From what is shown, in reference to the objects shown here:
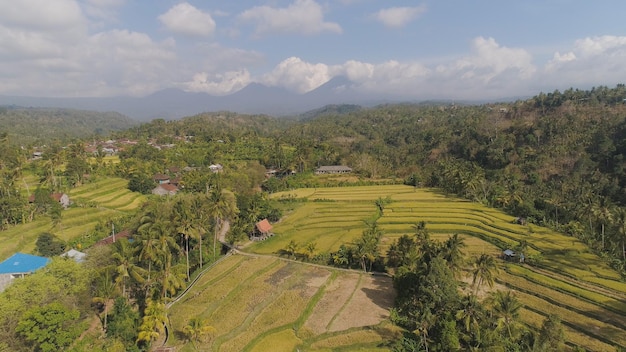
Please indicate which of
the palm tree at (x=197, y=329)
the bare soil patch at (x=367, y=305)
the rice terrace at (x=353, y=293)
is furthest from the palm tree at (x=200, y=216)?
the bare soil patch at (x=367, y=305)

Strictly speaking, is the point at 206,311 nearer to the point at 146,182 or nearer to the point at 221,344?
the point at 221,344

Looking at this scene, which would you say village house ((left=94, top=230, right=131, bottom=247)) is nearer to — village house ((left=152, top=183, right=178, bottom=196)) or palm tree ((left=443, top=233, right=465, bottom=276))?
village house ((left=152, top=183, right=178, bottom=196))

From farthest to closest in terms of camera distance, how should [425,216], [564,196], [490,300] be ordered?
[564,196] < [425,216] < [490,300]

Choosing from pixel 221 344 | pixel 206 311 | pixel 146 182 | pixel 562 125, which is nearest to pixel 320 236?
pixel 206 311

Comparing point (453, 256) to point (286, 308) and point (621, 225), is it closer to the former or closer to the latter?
point (286, 308)

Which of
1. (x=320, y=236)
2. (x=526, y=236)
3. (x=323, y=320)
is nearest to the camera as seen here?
(x=323, y=320)

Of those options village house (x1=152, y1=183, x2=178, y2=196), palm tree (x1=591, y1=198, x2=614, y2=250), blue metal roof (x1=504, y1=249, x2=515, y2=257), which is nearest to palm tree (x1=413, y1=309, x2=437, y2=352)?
blue metal roof (x1=504, y1=249, x2=515, y2=257)
